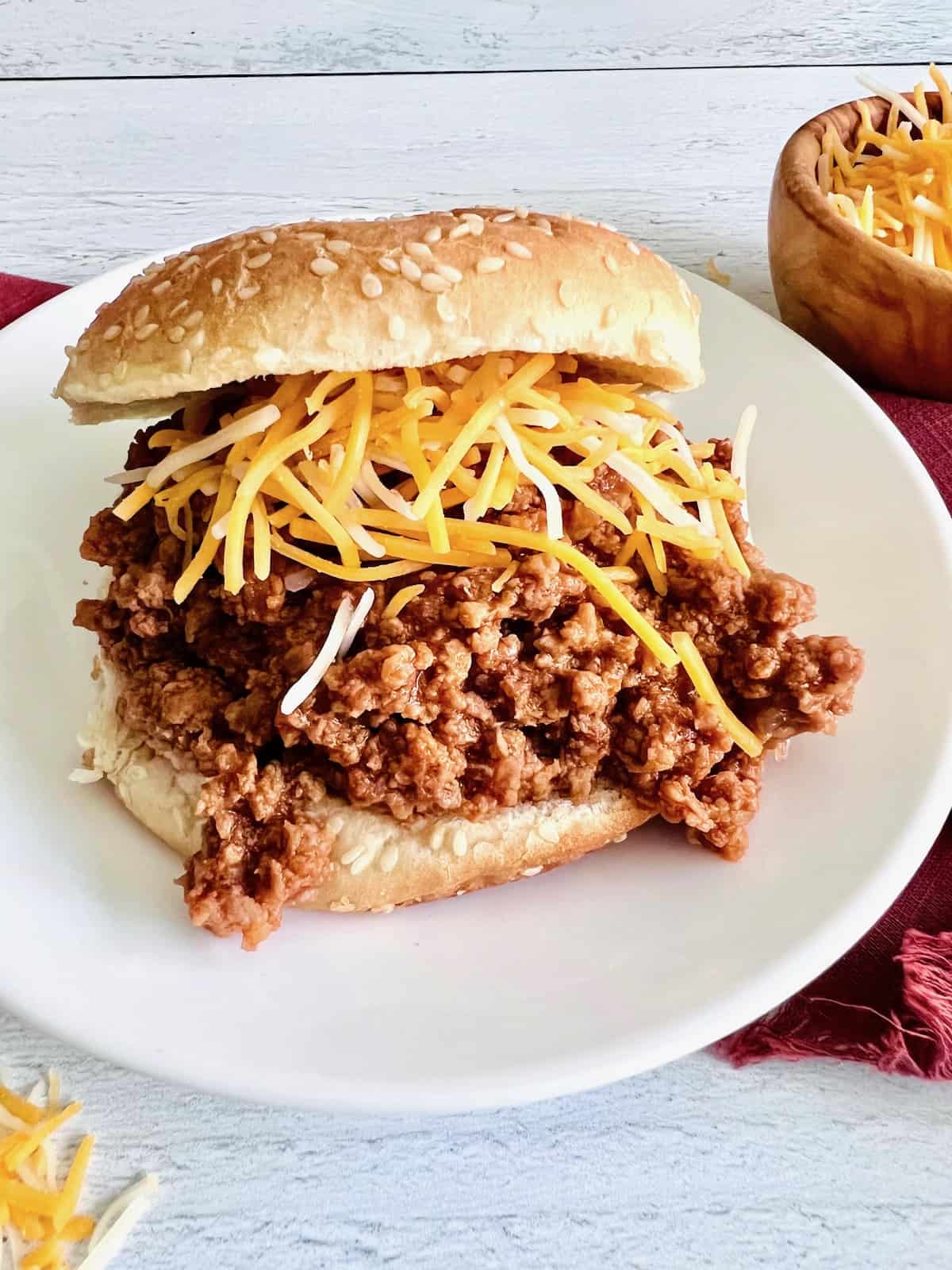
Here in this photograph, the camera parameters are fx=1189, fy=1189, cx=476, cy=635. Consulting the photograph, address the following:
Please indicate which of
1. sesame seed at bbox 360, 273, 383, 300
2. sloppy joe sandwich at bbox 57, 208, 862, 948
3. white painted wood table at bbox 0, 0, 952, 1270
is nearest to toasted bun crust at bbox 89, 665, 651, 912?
sloppy joe sandwich at bbox 57, 208, 862, 948

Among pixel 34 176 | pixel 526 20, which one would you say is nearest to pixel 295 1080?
pixel 34 176

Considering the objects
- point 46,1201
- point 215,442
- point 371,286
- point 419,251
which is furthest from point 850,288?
point 46,1201

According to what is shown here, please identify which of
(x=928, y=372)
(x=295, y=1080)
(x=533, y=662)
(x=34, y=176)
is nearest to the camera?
(x=295, y=1080)

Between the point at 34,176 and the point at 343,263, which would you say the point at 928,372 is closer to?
the point at 343,263

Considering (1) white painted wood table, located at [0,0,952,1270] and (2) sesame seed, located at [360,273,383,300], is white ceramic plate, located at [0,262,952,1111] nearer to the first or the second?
(1) white painted wood table, located at [0,0,952,1270]

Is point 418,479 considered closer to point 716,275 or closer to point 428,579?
point 428,579

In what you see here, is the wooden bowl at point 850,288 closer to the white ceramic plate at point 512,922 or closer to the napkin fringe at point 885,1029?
the white ceramic plate at point 512,922

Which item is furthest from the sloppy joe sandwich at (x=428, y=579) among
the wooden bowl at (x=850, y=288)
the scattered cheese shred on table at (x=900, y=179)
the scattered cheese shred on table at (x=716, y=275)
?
the scattered cheese shred on table at (x=716, y=275)
